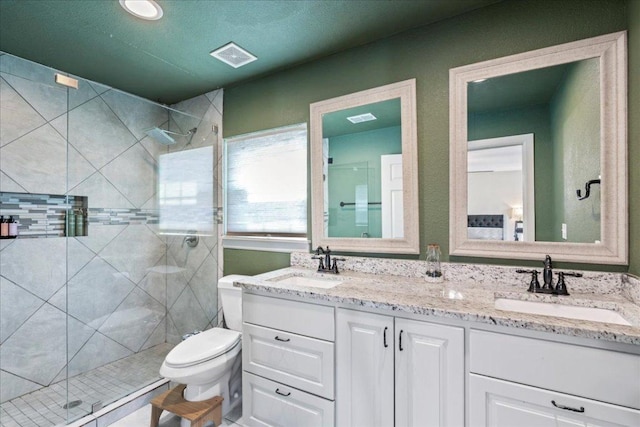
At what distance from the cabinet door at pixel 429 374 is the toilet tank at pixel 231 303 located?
4.28 feet

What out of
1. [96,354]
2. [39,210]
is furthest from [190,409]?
[39,210]

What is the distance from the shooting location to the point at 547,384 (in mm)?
1082

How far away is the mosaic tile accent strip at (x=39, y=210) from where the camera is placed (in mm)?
2178

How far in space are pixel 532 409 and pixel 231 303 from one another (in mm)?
1845

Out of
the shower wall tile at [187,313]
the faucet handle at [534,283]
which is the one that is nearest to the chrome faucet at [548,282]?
the faucet handle at [534,283]

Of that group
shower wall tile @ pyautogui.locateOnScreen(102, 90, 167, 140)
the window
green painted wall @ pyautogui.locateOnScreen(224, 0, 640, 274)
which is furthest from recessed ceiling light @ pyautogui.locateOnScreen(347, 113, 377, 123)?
shower wall tile @ pyautogui.locateOnScreen(102, 90, 167, 140)

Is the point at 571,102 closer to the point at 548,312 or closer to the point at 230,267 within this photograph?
the point at 548,312

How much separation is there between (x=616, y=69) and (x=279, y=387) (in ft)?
7.35

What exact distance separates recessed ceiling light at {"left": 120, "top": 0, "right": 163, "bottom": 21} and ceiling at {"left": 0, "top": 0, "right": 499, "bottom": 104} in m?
0.04

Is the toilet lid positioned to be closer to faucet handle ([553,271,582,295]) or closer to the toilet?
the toilet

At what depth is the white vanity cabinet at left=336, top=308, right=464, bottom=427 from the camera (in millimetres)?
1240

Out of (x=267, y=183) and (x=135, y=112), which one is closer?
(x=267, y=183)

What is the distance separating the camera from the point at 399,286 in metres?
1.64

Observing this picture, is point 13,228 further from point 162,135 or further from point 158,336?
point 158,336
